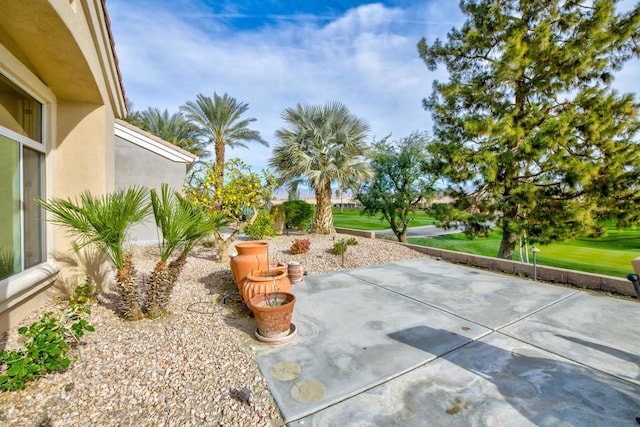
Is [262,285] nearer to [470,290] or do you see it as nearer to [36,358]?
[36,358]

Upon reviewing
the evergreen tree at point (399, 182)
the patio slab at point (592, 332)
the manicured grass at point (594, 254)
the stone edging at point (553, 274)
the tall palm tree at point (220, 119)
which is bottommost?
the manicured grass at point (594, 254)

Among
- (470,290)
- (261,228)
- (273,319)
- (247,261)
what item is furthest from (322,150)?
(273,319)

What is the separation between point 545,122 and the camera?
7715 mm

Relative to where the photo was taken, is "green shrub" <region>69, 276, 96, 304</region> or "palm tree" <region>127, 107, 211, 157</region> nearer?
"green shrub" <region>69, 276, 96, 304</region>

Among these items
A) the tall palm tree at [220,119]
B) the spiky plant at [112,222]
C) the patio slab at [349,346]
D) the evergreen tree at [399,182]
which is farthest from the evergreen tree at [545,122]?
the tall palm tree at [220,119]

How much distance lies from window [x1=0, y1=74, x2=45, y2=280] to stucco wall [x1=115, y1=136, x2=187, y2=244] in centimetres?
633

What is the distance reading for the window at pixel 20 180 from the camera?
10.6 feet

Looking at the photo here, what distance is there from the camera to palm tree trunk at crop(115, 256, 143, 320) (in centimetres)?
356

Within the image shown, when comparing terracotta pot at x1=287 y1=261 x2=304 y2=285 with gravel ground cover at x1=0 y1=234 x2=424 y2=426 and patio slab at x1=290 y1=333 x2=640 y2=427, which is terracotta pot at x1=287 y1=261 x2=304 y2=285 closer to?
gravel ground cover at x1=0 y1=234 x2=424 y2=426

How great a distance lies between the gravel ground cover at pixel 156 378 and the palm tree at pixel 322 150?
829 cm

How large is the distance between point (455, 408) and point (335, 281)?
4.06 metres

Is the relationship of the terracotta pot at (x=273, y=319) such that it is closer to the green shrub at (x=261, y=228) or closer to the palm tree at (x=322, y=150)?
the green shrub at (x=261, y=228)

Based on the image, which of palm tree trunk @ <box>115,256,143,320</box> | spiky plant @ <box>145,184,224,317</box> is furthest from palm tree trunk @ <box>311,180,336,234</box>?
palm tree trunk @ <box>115,256,143,320</box>

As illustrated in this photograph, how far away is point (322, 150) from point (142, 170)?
7.25m
